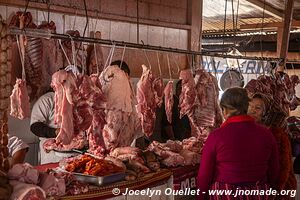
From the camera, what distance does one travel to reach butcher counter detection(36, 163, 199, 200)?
429 cm

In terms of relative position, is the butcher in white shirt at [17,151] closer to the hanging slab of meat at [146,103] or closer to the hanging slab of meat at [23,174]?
the hanging slab of meat at [23,174]

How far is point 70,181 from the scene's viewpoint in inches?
166

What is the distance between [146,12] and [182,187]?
361 cm

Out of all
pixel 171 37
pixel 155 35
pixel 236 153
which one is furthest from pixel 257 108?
pixel 171 37

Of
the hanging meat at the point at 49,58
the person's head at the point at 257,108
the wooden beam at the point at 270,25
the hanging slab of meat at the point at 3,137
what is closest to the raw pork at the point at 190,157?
the person's head at the point at 257,108

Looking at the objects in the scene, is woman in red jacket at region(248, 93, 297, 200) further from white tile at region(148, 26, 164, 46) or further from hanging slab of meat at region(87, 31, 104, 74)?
white tile at region(148, 26, 164, 46)

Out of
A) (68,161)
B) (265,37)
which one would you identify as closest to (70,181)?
(68,161)

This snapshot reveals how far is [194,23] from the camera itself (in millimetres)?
8961

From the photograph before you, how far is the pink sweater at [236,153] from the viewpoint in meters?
4.34

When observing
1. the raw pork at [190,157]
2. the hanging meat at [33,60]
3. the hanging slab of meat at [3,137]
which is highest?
the hanging meat at [33,60]

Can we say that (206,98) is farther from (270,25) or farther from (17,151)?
(270,25)

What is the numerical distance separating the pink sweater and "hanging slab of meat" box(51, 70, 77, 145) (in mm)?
1285

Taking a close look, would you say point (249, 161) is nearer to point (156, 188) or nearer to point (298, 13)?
point (156, 188)

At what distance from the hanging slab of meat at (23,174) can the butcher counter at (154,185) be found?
346mm
